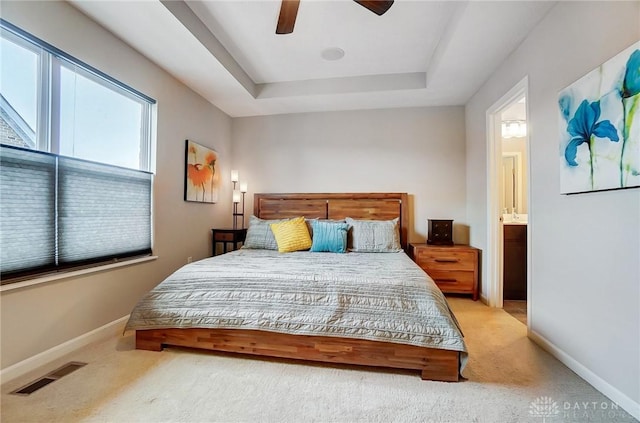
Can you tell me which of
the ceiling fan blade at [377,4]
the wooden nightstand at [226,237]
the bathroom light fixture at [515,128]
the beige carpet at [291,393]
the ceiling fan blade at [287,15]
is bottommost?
the beige carpet at [291,393]

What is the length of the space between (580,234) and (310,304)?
1.81 m

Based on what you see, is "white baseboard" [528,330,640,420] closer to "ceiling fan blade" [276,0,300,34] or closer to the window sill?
"ceiling fan blade" [276,0,300,34]

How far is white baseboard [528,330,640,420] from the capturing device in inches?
55.4

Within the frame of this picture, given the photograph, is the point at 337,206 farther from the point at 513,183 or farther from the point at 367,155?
the point at 513,183

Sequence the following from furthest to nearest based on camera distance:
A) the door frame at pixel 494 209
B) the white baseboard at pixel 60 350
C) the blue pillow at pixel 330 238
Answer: the blue pillow at pixel 330 238
the door frame at pixel 494 209
the white baseboard at pixel 60 350

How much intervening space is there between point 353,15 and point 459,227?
2919mm

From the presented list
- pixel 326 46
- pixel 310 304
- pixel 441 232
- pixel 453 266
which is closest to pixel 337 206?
pixel 441 232

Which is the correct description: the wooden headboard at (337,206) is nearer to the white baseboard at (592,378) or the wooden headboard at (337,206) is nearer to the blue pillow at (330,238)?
the blue pillow at (330,238)

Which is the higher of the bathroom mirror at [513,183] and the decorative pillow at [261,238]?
the bathroom mirror at [513,183]

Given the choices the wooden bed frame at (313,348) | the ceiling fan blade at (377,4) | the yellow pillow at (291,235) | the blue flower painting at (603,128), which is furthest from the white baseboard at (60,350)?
the blue flower painting at (603,128)

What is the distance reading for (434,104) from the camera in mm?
3771

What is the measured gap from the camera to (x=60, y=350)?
194cm

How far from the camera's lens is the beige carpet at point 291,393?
1.41 meters

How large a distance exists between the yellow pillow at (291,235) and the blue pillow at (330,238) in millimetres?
126
